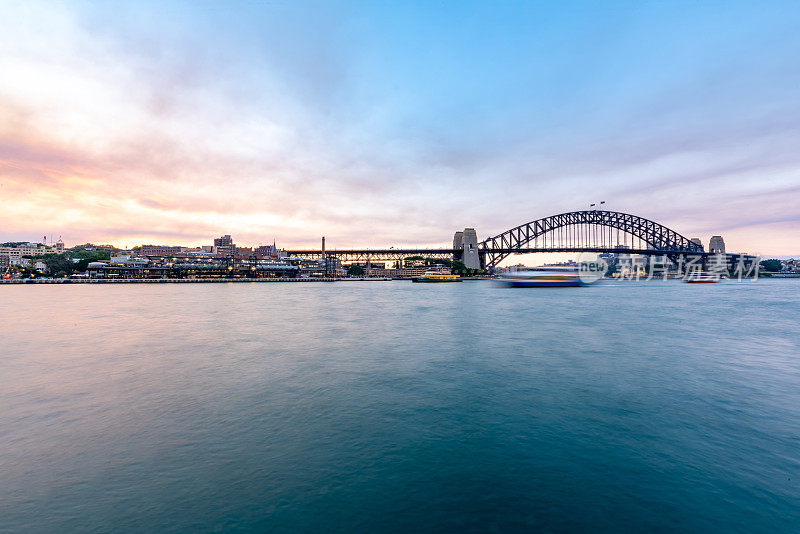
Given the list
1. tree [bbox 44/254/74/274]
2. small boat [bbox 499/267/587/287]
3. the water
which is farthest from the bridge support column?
tree [bbox 44/254/74/274]

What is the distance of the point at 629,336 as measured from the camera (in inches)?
951

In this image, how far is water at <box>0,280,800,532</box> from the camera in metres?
6.21

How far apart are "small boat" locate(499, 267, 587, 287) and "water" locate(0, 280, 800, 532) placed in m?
74.2

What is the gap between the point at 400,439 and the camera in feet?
29.6

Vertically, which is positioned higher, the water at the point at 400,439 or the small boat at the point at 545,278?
the small boat at the point at 545,278

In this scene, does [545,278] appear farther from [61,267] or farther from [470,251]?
[61,267]

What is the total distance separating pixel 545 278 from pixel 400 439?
93.5 m

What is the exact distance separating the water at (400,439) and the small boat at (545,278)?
7423 centimetres

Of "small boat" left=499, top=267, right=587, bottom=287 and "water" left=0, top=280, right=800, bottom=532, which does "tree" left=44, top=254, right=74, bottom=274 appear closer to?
"water" left=0, top=280, right=800, bottom=532

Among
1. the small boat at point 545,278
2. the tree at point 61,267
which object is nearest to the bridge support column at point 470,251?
the small boat at point 545,278

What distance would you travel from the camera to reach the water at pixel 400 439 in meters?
6.21

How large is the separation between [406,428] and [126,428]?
7.95 meters

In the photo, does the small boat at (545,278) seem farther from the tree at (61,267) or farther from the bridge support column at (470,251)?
the tree at (61,267)

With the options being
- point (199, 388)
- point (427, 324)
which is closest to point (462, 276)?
point (427, 324)
